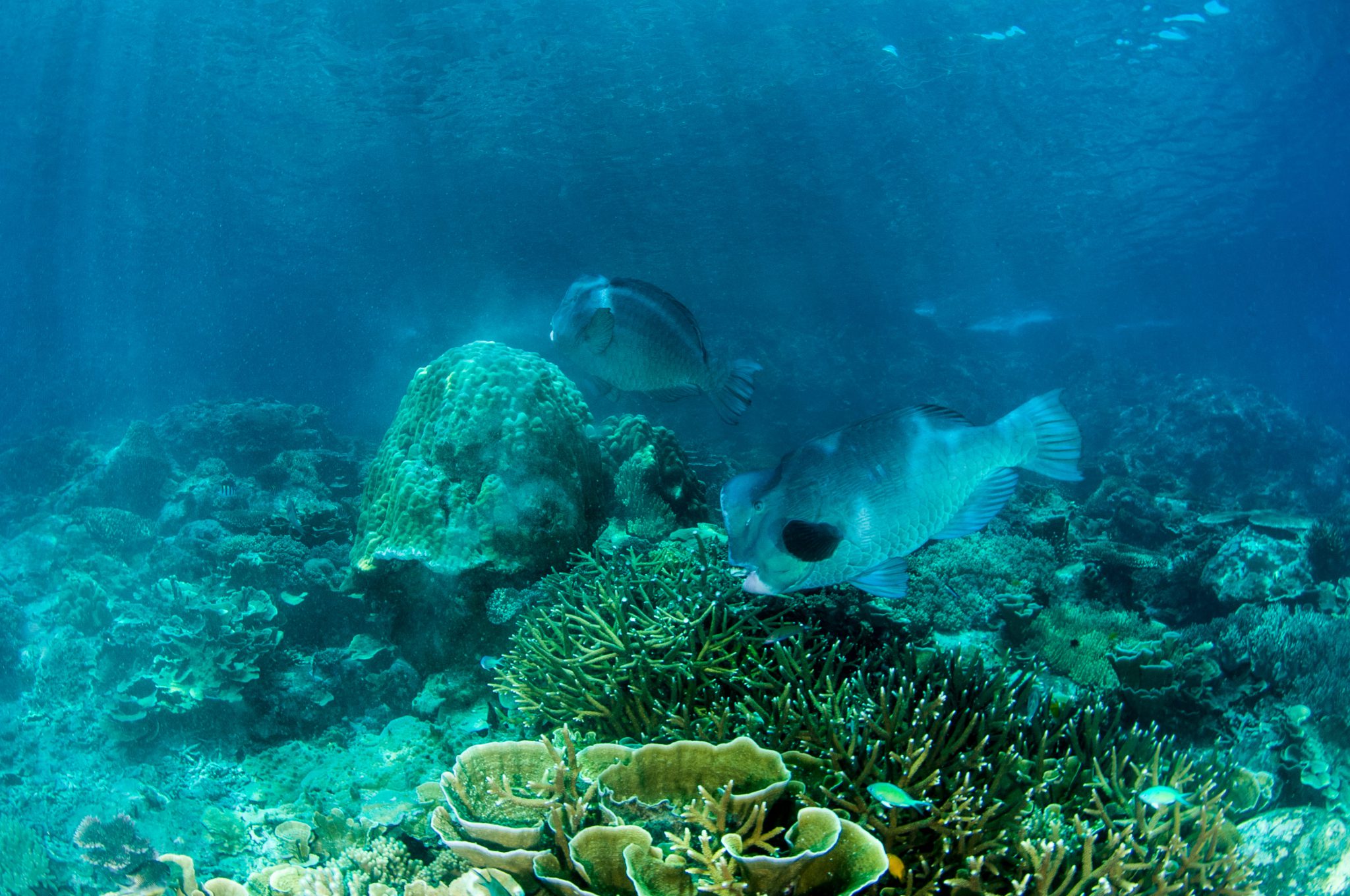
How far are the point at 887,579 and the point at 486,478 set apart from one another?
3891 millimetres

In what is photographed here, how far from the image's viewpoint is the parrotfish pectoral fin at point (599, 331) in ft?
10.9

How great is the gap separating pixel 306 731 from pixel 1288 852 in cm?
652

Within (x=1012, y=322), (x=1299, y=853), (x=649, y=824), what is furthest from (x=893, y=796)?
(x=1012, y=322)

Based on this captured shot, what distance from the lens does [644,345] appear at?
330 centimetres

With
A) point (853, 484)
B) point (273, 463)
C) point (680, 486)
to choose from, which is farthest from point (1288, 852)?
point (273, 463)

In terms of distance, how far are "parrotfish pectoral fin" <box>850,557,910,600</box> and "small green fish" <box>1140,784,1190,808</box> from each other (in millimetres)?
1263

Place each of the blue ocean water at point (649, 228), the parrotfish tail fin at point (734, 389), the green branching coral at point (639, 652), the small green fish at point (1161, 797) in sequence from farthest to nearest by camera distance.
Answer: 1. the blue ocean water at point (649, 228)
2. the green branching coral at point (639, 652)
3. the parrotfish tail fin at point (734, 389)
4. the small green fish at point (1161, 797)

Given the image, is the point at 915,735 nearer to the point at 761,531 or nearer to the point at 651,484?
the point at 761,531

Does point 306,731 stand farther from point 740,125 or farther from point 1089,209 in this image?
point 1089,209

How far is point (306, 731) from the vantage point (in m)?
5.16

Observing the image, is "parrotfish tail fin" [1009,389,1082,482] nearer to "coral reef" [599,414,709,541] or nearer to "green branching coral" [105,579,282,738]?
"coral reef" [599,414,709,541]

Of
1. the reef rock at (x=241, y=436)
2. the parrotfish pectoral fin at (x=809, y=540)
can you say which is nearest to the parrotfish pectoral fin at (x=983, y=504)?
the parrotfish pectoral fin at (x=809, y=540)

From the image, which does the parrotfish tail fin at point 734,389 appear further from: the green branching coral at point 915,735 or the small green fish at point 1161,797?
the small green fish at point 1161,797

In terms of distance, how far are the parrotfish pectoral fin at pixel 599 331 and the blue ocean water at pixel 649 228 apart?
196 millimetres
